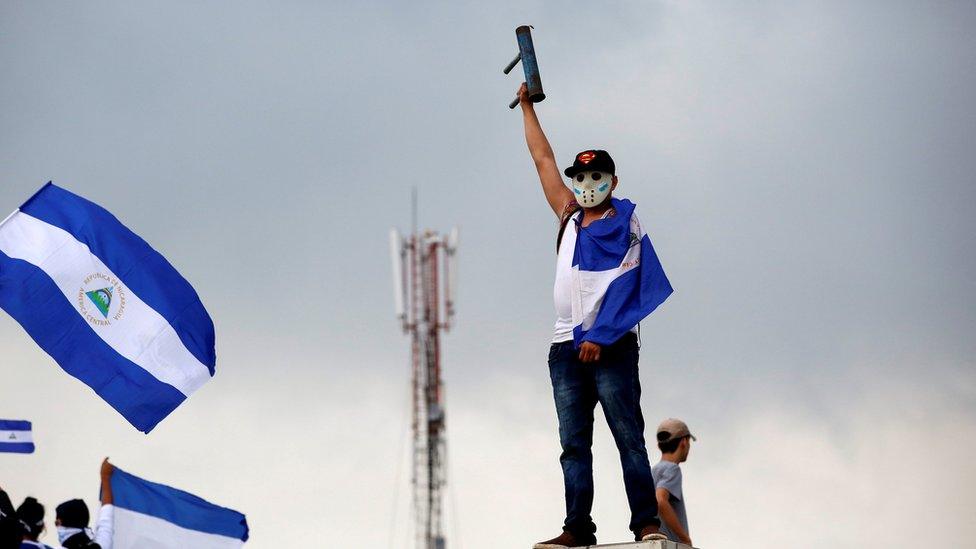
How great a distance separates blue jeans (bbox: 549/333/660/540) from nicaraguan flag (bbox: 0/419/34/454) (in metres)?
4.63

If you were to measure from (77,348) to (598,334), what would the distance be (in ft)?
18.0

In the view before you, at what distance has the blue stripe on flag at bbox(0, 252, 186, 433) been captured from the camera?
12891 millimetres

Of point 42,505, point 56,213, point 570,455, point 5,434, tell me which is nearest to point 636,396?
point 570,455

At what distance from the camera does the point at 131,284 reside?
13.7 metres

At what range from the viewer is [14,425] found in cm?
1195

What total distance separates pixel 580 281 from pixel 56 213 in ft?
19.2

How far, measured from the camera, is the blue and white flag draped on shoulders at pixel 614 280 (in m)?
9.88

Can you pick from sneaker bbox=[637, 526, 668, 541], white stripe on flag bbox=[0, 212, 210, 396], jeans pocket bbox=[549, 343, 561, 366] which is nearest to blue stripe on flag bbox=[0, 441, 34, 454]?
white stripe on flag bbox=[0, 212, 210, 396]

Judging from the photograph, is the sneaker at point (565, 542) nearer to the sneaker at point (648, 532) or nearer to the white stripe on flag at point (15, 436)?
the sneaker at point (648, 532)

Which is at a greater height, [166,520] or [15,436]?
[15,436]

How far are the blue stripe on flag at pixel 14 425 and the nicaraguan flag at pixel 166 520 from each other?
807 millimetres

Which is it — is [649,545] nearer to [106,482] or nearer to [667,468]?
[667,468]

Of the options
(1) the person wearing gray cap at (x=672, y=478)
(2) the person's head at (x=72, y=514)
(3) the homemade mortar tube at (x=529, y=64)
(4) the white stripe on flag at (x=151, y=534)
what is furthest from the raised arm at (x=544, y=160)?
(4) the white stripe on flag at (x=151, y=534)

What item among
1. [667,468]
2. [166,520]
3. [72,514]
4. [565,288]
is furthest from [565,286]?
[166,520]
